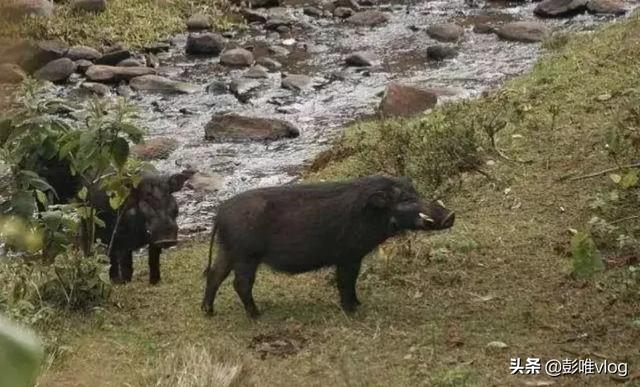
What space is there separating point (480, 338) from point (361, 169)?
412cm

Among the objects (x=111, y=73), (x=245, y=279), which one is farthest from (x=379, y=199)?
(x=111, y=73)

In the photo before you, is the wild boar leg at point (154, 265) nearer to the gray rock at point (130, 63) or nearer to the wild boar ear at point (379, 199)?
the wild boar ear at point (379, 199)

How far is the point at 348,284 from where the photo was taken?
20.0ft

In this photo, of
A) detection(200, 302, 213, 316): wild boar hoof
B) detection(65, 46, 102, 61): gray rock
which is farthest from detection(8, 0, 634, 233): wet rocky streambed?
detection(200, 302, 213, 316): wild boar hoof

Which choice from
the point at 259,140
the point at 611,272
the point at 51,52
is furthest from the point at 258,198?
the point at 51,52

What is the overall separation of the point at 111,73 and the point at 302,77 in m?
3.38

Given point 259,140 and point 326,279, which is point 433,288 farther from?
point 259,140

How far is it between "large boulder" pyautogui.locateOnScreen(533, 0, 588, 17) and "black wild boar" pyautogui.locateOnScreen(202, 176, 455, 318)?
14.1 meters

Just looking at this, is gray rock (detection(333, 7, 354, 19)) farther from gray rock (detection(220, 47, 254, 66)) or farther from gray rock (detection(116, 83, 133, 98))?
gray rock (detection(116, 83, 133, 98))

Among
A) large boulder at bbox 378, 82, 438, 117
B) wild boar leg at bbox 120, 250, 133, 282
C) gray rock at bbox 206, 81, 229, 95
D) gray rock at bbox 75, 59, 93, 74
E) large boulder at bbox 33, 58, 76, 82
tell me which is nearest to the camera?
wild boar leg at bbox 120, 250, 133, 282

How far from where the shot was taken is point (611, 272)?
6.05 m

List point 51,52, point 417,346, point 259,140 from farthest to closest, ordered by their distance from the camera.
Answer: point 51,52 → point 259,140 → point 417,346

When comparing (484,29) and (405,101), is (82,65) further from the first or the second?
(484,29)

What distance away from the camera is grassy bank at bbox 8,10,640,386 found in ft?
16.6
